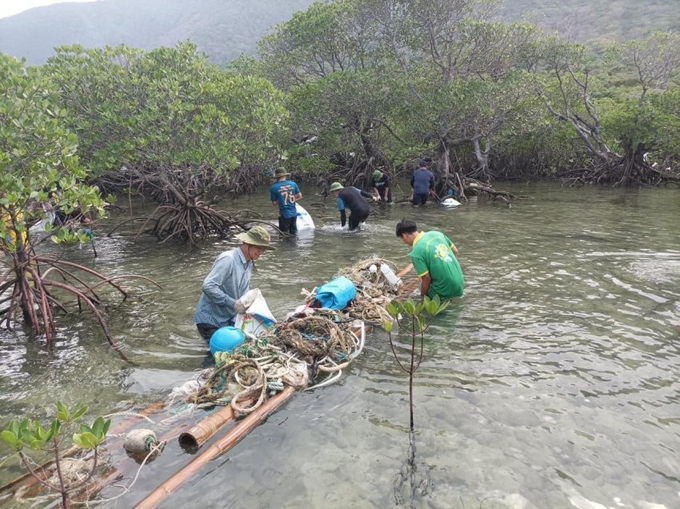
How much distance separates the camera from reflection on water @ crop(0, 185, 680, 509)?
312cm

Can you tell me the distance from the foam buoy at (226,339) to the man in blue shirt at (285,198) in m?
6.67

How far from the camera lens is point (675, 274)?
7.31 m

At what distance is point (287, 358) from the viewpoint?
4.32m

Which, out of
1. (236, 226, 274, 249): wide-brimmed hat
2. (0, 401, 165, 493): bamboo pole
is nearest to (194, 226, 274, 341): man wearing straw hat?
(236, 226, 274, 249): wide-brimmed hat

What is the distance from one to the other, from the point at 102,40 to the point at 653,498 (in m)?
162

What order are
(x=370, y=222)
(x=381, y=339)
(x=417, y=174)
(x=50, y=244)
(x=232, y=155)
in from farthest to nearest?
(x=417, y=174) < (x=370, y=222) < (x=50, y=244) < (x=232, y=155) < (x=381, y=339)

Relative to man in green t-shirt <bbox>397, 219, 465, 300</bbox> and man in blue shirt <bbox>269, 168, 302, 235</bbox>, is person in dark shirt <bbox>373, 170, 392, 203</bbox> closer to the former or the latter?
man in blue shirt <bbox>269, 168, 302, 235</bbox>

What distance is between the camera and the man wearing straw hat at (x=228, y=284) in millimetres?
4789

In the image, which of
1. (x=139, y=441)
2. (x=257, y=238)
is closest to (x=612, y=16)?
(x=257, y=238)

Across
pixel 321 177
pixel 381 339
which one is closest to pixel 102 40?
pixel 321 177

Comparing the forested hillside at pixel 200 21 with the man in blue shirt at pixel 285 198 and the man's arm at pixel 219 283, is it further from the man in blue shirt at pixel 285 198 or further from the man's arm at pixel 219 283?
the man's arm at pixel 219 283

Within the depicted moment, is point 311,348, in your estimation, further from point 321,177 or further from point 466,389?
point 321,177

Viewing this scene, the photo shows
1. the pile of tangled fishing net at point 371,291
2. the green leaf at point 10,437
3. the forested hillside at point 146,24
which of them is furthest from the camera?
the forested hillside at point 146,24

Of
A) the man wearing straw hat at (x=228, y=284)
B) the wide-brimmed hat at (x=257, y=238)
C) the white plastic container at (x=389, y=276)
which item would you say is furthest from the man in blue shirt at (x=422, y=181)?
the wide-brimmed hat at (x=257, y=238)
